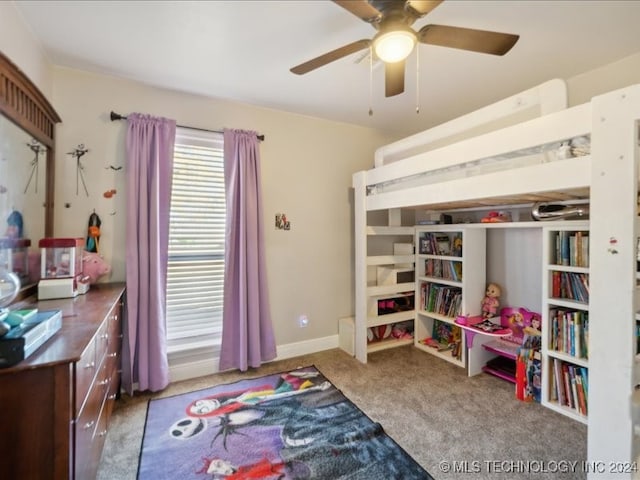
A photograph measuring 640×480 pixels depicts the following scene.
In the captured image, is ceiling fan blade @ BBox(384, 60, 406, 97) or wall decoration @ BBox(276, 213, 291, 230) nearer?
ceiling fan blade @ BBox(384, 60, 406, 97)

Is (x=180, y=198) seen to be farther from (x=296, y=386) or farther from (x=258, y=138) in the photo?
(x=296, y=386)

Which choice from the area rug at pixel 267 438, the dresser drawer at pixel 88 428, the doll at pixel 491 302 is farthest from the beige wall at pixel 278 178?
the doll at pixel 491 302

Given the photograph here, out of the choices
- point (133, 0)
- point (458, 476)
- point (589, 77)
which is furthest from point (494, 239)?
point (133, 0)

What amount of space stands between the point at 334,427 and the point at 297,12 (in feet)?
8.10

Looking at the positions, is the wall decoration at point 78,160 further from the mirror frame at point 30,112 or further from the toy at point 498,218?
the toy at point 498,218

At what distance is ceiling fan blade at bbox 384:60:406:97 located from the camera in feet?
5.24

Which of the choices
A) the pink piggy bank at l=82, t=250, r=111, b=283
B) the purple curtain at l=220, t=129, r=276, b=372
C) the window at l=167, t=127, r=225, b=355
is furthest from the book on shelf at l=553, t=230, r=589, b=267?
the pink piggy bank at l=82, t=250, r=111, b=283

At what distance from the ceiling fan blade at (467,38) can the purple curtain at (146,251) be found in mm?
2019

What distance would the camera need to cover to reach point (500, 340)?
2711 mm

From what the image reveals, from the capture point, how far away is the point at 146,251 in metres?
2.29

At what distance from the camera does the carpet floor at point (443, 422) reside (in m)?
1.61

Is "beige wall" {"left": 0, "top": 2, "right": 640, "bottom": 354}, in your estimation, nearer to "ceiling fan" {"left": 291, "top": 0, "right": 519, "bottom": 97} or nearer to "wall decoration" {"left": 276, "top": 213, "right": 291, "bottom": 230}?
"wall decoration" {"left": 276, "top": 213, "right": 291, "bottom": 230}

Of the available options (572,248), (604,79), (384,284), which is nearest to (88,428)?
(384,284)

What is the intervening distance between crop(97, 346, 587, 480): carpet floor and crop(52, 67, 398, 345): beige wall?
0.73 m
